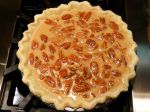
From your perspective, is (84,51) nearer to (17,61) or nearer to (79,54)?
(79,54)

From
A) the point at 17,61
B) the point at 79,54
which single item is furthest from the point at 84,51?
the point at 17,61

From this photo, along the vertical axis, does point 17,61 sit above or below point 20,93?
above

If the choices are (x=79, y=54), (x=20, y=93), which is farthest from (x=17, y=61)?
(x=79, y=54)

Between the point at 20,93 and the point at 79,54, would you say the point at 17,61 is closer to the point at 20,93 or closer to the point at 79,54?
the point at 20,93

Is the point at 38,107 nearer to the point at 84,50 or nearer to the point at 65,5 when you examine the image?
the point at 84,50
